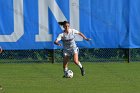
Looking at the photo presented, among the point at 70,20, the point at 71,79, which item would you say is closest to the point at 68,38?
the point at 71,79

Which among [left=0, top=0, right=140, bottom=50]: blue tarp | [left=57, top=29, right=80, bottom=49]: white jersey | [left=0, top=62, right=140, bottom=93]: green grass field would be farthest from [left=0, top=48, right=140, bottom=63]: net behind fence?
[left=57, top=29, right=80, bottom=49]: white jersey

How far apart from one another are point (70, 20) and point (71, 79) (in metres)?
6.22

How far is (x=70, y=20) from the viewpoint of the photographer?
22.6m

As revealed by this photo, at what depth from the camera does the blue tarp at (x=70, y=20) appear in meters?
22.4

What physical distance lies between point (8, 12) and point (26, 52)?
1943mm

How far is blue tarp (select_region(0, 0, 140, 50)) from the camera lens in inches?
883

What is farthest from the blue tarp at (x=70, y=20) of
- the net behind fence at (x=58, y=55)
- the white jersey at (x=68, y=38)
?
the white jersey at (x=68, y=38)

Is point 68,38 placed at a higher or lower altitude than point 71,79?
higher

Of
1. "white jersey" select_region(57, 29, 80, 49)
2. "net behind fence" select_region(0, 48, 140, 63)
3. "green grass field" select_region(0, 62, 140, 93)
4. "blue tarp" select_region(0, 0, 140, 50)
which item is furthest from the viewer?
"net behind fence" select_region(0, 48, 140, 63)

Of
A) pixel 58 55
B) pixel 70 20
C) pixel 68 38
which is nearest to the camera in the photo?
pixel 68 38

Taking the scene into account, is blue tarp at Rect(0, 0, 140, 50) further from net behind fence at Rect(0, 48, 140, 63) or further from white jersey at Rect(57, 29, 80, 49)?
white jersey at Rect(57, 29, 80, 49)

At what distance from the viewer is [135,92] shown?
13.6 m

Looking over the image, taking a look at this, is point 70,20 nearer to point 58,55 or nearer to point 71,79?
point 58,55

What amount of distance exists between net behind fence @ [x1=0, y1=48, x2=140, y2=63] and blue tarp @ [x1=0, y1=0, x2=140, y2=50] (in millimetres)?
504
